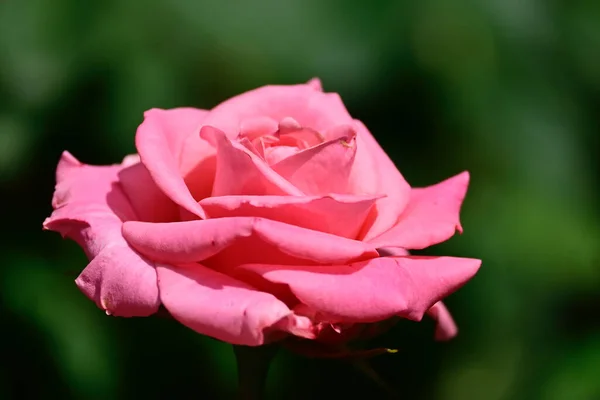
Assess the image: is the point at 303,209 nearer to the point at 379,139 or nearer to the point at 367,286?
the point at 367,286

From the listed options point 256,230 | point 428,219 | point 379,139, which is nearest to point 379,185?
point 428,219

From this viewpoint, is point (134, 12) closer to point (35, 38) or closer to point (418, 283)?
point (35, 38)

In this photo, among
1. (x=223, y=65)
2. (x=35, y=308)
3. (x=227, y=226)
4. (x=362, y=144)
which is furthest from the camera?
(x=223, y=65)

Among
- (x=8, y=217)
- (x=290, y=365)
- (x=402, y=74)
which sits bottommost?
(x=290, y=365)

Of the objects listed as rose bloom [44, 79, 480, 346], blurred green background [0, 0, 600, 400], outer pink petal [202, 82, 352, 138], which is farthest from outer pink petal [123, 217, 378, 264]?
blurred green background [0, 0, 600, 400]

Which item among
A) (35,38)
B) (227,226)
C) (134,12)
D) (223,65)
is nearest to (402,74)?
(223,65)

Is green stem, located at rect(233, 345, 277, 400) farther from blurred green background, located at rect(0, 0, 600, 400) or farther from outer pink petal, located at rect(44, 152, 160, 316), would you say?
blurred green background, located at rect(0, 0, 600, 400)

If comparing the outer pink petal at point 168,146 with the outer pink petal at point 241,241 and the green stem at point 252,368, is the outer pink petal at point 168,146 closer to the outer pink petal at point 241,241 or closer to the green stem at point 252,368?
the outer pink petal at point 241,241
